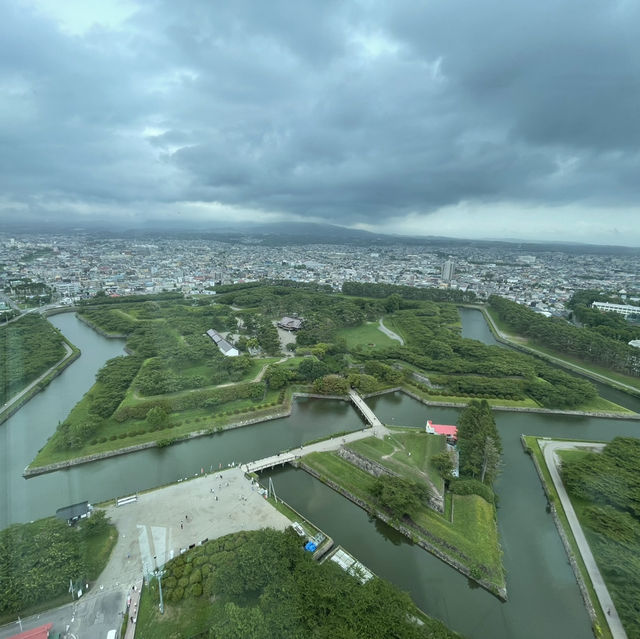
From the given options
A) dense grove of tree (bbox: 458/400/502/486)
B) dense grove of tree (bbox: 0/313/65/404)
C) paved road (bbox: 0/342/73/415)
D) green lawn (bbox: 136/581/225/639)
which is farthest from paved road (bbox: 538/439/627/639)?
dense grove of tree (bbox: 0/313/65/404)

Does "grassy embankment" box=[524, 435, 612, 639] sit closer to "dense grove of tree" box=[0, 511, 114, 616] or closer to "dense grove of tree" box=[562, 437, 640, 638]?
"dense grove of tree" box=[562, 437, 640, 638]

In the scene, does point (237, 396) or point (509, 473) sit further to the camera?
point (237, 396)

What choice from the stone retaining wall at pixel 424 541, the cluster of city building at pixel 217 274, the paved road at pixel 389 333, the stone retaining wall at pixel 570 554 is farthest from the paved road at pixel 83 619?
the cluster of city building at pixel 217 274

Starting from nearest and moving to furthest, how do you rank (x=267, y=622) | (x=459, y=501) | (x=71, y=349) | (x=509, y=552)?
1. (x=267, y=622)
2. (x=509, y=552)
3. (x=459, y=501)
4. (x=71, y=349)

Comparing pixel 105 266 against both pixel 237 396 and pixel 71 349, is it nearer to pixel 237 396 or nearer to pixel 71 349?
pixel 71 349

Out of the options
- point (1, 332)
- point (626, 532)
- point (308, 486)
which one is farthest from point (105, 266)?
point (626, 532)

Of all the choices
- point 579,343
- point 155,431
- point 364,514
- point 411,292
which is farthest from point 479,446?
point 411,292

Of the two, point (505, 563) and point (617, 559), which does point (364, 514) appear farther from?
point (617, 559)
